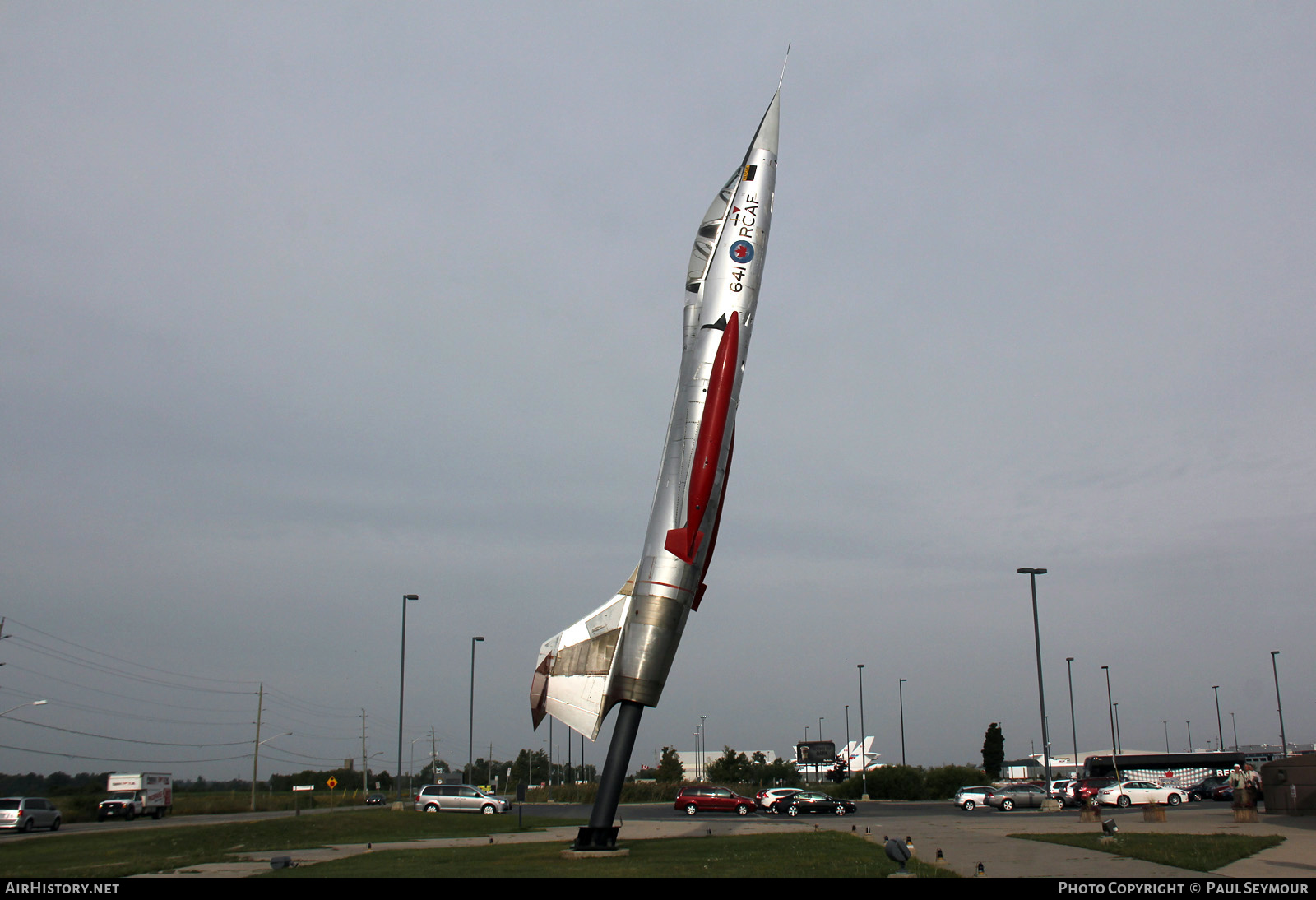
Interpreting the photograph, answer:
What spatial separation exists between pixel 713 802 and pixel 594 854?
22.1 meters

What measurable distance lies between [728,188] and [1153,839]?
649 inches

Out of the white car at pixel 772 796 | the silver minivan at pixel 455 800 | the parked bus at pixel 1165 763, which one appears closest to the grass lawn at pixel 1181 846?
the white car at pixel 772 796

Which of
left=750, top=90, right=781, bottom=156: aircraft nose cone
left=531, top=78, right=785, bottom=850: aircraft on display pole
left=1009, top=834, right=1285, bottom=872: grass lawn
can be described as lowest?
left=1009, top=834, right=1285, bottom=872: grass lawn

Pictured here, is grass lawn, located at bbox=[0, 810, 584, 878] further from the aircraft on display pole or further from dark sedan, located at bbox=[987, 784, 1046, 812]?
dark sedan, located at bbox=[987, 784, 1046, 812]

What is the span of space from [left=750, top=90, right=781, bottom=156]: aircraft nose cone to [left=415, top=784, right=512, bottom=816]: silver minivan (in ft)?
87.8

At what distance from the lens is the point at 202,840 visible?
2342 cm

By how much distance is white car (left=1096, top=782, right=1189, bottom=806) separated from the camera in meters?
36.6

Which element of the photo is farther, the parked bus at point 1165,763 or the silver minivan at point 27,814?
the parked bus at point 1165,763

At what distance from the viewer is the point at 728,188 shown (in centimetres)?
2169

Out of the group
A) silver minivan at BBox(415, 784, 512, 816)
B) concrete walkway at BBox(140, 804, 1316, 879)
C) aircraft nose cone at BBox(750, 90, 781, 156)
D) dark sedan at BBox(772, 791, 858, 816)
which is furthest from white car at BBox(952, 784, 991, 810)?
aircraft nose cone at BBox(750, 90, 781, 156)

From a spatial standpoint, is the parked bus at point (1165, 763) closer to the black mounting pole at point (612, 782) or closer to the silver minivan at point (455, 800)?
the silver minivan at point (455, 800)

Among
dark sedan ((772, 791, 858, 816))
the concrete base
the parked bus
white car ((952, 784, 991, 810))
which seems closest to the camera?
the concrete base

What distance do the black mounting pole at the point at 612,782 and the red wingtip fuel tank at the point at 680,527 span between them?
1.14ft

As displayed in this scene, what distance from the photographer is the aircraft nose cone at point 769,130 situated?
22281mm
